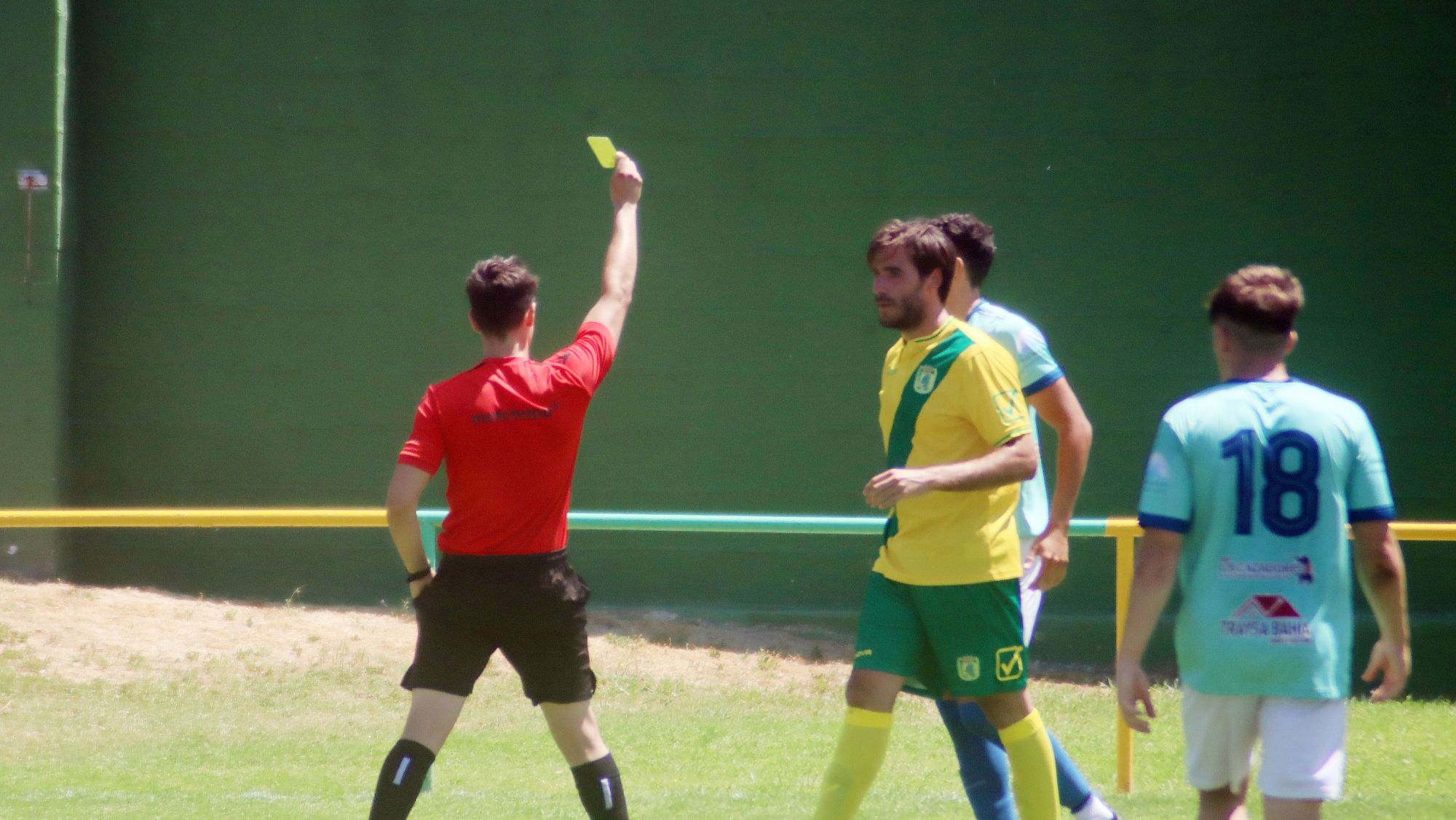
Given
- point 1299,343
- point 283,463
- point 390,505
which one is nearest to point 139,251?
point 283,463

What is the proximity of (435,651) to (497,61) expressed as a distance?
21.0 ft

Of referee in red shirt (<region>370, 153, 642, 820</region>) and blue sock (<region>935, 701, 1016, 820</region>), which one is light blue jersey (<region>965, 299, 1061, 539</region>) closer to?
blue sock (<region>935, 701, 1016, 820</region>)

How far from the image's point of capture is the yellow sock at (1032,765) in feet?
12.5

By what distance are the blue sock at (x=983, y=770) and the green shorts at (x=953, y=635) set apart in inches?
14.1

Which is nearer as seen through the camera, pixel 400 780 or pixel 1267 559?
pixel 1267 559

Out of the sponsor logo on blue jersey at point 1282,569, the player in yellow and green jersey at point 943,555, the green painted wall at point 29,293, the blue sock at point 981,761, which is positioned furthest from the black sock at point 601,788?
the green painted wall at point 29,293

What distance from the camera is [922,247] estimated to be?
3826 millimetres

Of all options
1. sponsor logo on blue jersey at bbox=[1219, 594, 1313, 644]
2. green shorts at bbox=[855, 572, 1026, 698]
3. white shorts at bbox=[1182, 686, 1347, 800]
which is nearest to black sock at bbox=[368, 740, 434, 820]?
green shorts at bbox=[855, 572, 1026, 698]

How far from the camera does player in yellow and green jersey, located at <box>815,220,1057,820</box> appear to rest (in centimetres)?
373

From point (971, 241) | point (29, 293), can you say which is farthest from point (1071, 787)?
point (29, 293)

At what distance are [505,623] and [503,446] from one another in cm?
48

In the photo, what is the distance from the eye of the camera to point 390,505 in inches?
149

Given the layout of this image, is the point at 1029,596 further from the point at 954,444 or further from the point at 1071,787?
the point at 954,444

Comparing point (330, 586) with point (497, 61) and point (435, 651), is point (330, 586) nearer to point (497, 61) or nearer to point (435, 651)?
point (497, 61)
